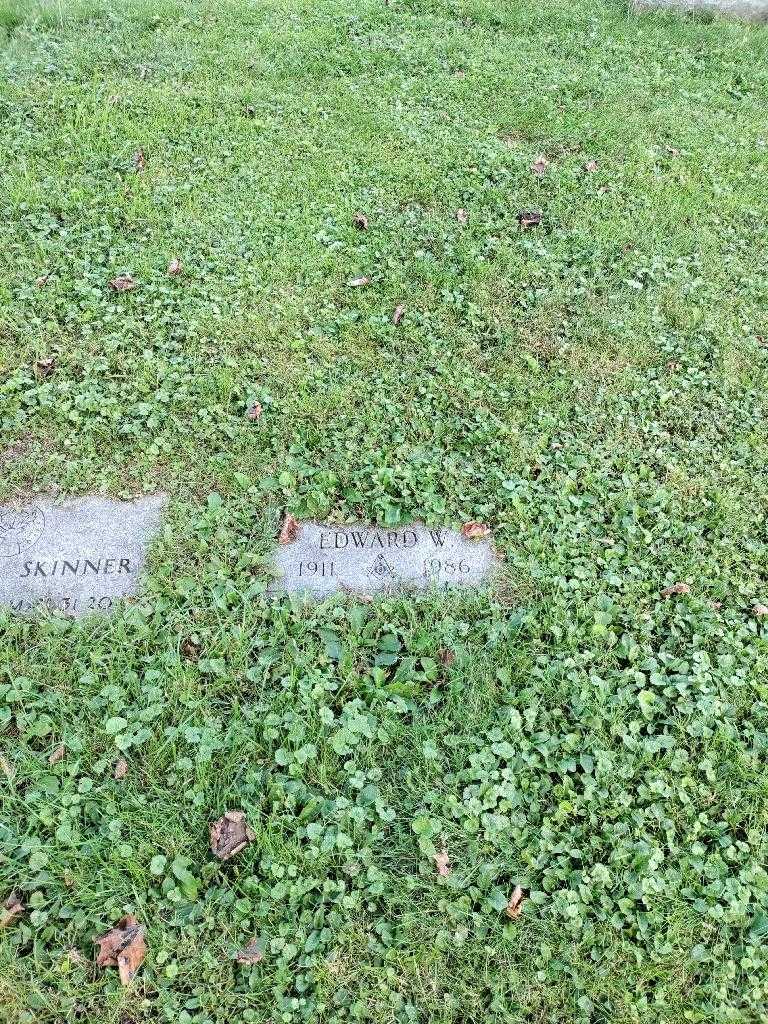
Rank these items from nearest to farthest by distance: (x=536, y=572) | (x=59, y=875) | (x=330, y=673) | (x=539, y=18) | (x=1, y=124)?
1. (x=59, y=875)
2. (x=330, y=673)
3. (x=536, y=572)
4. (x=1, y=124)
5. (x=539, y=18)

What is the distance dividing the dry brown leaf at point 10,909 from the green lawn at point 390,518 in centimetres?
5

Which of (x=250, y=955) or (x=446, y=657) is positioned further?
(x=446, y=657)

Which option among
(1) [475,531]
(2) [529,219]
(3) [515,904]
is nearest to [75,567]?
(1) [475,531]

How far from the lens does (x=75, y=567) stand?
3.38 meters

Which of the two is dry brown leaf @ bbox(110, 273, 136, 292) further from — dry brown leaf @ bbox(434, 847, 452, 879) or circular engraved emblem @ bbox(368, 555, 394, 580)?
dry brown leaf @ bbox(434, 847, 452, 879)

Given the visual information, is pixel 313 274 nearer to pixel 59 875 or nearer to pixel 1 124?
pixel 1 124

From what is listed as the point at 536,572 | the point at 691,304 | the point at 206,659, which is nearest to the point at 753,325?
the point at 691,304

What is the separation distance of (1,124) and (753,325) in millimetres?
5251

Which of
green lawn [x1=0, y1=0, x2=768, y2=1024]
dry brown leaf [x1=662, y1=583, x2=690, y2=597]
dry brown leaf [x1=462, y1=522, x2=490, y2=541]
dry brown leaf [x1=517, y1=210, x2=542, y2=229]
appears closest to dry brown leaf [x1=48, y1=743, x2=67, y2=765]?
green lawn [x1=0, y1=0, x2=768, y2=1024]

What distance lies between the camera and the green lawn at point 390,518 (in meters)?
2.48

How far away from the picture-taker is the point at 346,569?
3.42m

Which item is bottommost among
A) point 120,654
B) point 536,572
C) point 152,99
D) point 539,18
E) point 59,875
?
point 59,875

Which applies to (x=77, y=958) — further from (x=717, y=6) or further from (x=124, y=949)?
(x=717, y=6)

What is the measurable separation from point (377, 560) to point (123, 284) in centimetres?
239
